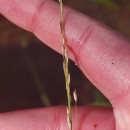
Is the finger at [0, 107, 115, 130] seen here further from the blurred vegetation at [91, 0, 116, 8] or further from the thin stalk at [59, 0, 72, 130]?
the blurred vegetation at [91, 0, 116, 8]

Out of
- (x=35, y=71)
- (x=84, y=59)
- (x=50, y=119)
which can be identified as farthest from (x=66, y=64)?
(x=35, y=71)

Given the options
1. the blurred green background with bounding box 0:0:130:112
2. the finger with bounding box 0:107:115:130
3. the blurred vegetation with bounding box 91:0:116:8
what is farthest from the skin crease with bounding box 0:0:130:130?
the blurred vegetation with bounding box 91:0:116:8

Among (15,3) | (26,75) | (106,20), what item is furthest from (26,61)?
(15,3)

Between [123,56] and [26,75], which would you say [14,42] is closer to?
[26,75]

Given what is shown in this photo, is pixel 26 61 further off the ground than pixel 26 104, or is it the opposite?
pixel 26 61

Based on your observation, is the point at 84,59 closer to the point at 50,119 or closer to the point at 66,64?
the point at 66,64

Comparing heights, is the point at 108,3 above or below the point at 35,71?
above

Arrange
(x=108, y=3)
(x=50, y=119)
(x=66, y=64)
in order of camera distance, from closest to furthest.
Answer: (x=66, y=64), (x=50, y=119), (x=108, y=3)
